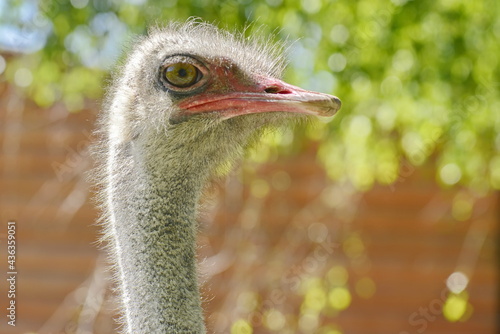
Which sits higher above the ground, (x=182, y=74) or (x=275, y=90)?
(x=182, y=74)

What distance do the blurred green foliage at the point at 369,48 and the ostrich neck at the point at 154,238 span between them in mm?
1716

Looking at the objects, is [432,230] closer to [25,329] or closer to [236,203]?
[236,203]

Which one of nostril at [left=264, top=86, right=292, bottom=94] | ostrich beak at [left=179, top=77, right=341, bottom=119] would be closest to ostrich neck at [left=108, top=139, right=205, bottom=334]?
ostrich beak at [left=179, top=77, right=341, bottom=119]

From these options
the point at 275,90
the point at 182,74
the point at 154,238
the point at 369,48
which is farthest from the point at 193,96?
the point at 369,48

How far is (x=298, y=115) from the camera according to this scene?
2.36 m

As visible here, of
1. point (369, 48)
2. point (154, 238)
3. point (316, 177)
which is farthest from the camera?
point (316, 177)

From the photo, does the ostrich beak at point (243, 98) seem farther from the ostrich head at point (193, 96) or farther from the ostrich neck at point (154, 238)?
the ostrich neck at point (154, 238)

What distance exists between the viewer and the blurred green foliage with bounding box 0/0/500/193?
158 inches

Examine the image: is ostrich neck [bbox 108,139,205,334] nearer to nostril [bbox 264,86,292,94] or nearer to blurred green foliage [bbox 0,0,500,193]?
nostril [bbox 264,86,292,94]

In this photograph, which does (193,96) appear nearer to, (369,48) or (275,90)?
(275,90)

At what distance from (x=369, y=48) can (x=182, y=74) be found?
80.1 inches

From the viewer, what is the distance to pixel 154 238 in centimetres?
223

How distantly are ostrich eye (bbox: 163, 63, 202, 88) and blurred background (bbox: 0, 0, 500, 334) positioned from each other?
1.41 feet

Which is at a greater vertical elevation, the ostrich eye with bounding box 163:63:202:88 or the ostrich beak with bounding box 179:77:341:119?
the ostrich eye with bounding box 163:63:202:88
